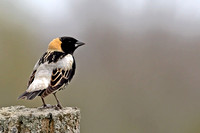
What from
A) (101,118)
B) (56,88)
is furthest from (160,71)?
(56,88)

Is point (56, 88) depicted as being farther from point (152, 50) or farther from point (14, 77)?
point (152, 50)

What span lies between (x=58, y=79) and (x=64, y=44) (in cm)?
76

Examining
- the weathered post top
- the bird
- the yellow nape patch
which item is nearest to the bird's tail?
the bird

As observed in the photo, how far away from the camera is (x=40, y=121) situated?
3.29 metres

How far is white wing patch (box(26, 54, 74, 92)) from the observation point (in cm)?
404

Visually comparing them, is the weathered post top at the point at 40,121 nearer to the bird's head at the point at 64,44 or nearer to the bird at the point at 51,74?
the bird at the point at 51,74

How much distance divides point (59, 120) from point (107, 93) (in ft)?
26.3

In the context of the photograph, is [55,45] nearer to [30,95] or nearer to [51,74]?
[51,74]

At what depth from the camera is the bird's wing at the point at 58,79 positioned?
4099mm

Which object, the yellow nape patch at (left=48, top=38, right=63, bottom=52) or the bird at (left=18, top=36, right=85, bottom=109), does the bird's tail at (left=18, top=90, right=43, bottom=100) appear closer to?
the bird at (left=18, top=36, right=85, bottom=109)

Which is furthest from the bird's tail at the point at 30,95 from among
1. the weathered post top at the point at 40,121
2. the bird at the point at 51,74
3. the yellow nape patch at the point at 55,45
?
the yellow nape patch at the point at 55,45

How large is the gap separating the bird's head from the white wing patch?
31 cm

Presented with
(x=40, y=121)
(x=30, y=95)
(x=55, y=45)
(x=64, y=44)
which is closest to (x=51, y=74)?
(x=30, y=95)

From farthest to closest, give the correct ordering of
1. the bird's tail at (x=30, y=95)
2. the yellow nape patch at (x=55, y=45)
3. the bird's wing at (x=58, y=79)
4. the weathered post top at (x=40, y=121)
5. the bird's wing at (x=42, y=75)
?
the yellow nape patch at (x=55, y=45) < the bird's wing at (x=58, y=79) < the bird's wing at (x=42, y=75) < the bird's tail at (x=30, y=95) < the weathered post top at (x=40, y=121)
